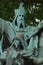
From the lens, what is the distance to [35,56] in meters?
10.9

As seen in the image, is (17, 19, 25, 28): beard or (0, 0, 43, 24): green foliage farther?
(0, 0, 43, 24): green foliage

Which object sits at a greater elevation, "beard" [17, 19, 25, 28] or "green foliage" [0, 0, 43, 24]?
"beard" [17, 19, 25, 28]

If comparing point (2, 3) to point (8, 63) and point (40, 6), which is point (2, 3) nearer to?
point (40, 6)

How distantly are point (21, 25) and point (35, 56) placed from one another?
92cm

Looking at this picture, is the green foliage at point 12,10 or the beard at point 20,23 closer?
the beard at point 20,23

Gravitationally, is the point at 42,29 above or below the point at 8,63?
above

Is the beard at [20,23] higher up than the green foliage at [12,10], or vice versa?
the beard at [20,23]

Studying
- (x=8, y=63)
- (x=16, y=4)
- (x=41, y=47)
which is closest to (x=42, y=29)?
(x=41, y=47)

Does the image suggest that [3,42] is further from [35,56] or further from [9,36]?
Result: [35,56]

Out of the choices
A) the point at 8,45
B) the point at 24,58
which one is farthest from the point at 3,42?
the point at 24,58

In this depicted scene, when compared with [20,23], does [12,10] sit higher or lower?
lower

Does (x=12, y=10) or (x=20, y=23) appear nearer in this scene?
(x=20, y=23)

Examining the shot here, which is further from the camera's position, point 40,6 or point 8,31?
point 40,6

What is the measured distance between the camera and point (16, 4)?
1641 cm
